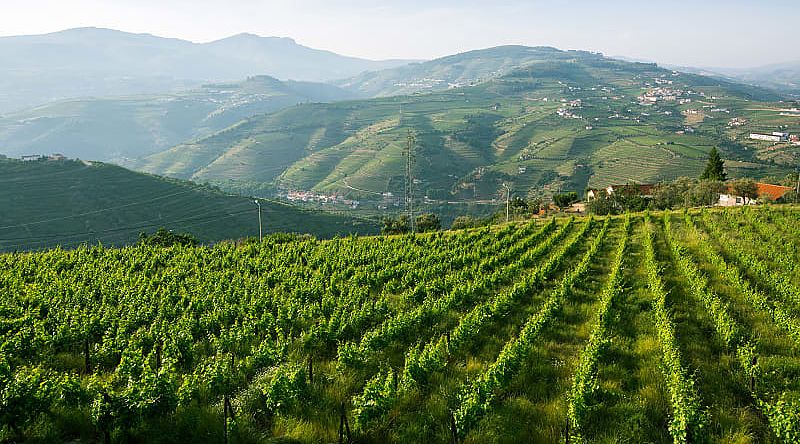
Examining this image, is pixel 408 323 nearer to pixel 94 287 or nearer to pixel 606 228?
pixel 94 287

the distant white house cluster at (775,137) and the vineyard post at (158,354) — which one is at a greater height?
the distant white house cluster at (775,137)

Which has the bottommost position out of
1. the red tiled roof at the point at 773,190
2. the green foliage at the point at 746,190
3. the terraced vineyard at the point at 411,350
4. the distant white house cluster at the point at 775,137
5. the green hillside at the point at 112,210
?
the green hillside at the point at 112,210

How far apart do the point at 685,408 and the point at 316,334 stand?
1086 cm

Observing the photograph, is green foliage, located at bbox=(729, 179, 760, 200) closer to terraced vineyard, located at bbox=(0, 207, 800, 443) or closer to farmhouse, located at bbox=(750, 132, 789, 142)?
terraced vineyard, located at bbox=(0, 207, 800, 443)

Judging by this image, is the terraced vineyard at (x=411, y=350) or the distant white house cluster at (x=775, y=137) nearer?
the terraced vineyard at (x=411, y=350)

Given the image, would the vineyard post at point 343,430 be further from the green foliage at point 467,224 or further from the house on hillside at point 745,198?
the house on hillside at point 745,198

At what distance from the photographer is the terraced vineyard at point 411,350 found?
33.1ft

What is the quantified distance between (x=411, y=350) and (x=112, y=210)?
97.2 metres

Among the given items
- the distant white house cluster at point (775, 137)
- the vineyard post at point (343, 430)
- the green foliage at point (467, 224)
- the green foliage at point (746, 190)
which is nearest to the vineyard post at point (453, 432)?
the vineyard post at point (343, 430)

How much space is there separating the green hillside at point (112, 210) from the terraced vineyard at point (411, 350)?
58635mm

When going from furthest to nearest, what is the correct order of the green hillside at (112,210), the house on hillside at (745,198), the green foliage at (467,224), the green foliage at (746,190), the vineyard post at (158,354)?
the green hillside at (112,210)
the green foliage at (746,190)
the house on hillside at (745,198)
the green foliage at (467,224)
the vineyard post at (158,354)

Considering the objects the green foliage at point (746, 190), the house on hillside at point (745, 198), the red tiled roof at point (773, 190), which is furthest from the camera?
the red tiled roof at point (773, 190)

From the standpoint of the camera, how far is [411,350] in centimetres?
1375

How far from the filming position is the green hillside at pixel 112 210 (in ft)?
→ 266
